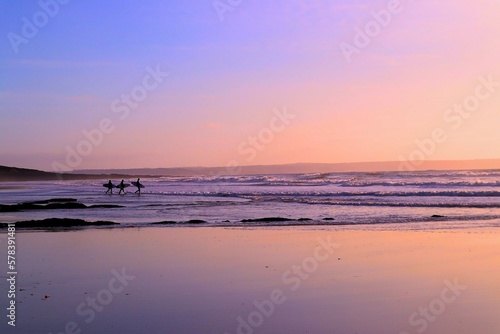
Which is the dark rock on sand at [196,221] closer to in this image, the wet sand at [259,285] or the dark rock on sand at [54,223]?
the dark rock on sand at [54,223]

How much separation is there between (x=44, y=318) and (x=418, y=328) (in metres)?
5.14

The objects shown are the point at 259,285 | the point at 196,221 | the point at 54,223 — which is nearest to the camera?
the point at 259,285

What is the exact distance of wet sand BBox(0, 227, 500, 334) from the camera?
7.70 meters

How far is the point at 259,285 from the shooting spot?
998 centimetres

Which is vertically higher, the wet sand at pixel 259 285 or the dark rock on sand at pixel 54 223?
the dark rock on sand at pixel 54 223

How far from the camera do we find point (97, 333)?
23.8 ft

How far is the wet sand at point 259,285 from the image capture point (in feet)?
25.3

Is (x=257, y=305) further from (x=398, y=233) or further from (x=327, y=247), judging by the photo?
(x=398, y=233)

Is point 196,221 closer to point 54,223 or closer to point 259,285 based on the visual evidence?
point 54,223

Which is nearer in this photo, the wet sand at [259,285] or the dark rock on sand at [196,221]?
the wet sand at [259,285]

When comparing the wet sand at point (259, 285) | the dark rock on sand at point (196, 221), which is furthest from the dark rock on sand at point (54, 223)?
the wet sand at point (259, 285)

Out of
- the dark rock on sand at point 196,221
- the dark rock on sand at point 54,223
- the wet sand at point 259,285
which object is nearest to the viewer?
the wet sand at point 259,285

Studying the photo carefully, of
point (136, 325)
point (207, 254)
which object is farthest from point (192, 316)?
point (207, 254)

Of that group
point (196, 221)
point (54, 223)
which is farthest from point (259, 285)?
point (54, 223)
